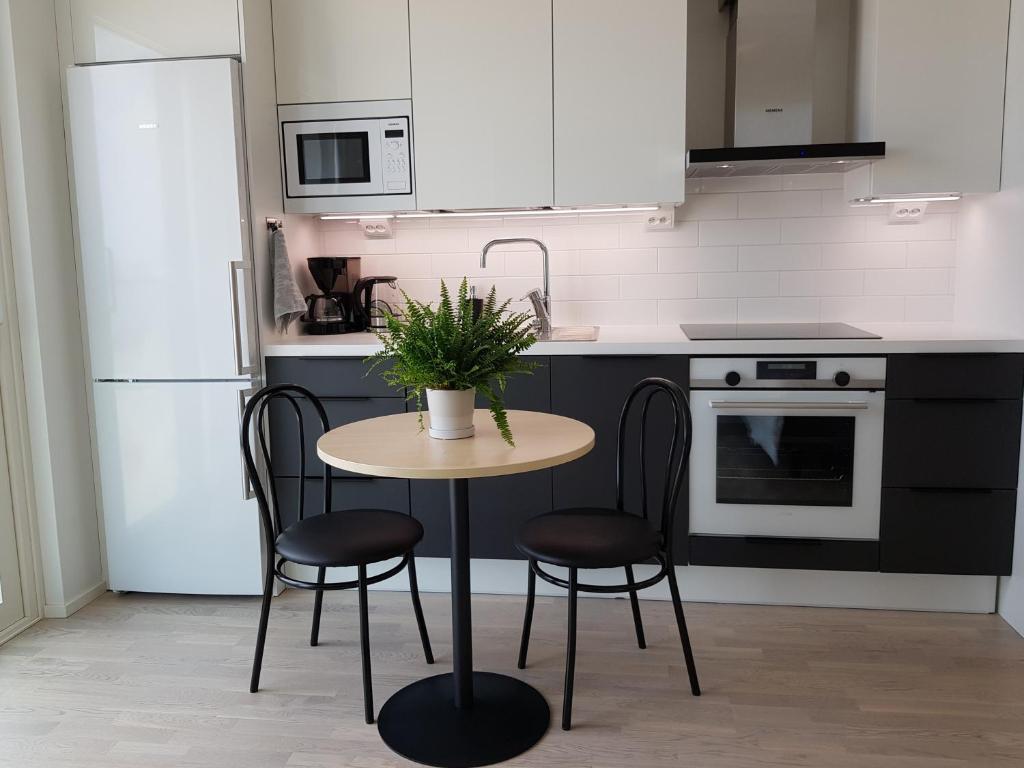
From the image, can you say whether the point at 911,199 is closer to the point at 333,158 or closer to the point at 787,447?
the point at 787,447

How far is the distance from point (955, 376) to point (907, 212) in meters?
0.81

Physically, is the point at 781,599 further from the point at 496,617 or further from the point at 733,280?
the point at 733,280

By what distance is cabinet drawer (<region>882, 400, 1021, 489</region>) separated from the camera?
2760 millimetres

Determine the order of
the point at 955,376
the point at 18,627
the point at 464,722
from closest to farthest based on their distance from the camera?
1. the point at 464,722
2. the point at 955,376
3. the point at 18,627

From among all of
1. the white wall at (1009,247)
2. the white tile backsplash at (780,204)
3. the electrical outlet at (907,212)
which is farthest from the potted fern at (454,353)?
the electrical outlet at (907,212)

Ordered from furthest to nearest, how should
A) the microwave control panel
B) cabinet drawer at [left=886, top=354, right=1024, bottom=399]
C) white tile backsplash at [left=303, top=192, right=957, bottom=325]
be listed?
white tile backsplash at [left=303, top=192, right=957, bottom=325], the microwave control panel, cabinet drawer at [left=886, top=354, right=1024, bottom=399]

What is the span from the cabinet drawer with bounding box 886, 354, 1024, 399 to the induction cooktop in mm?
155

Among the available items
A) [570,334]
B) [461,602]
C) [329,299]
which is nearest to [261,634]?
[461,602]

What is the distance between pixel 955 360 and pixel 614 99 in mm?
1471

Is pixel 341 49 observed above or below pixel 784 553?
above

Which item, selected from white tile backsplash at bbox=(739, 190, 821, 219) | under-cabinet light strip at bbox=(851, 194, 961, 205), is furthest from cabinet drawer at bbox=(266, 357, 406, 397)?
under-cabinet light strip at bbox=(851, 194, 961, 205)

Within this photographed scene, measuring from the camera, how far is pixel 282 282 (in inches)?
122

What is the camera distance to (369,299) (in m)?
3.42

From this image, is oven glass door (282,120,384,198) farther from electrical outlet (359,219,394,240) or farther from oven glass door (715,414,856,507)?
Result: oven glass door (715,414,856,507)
